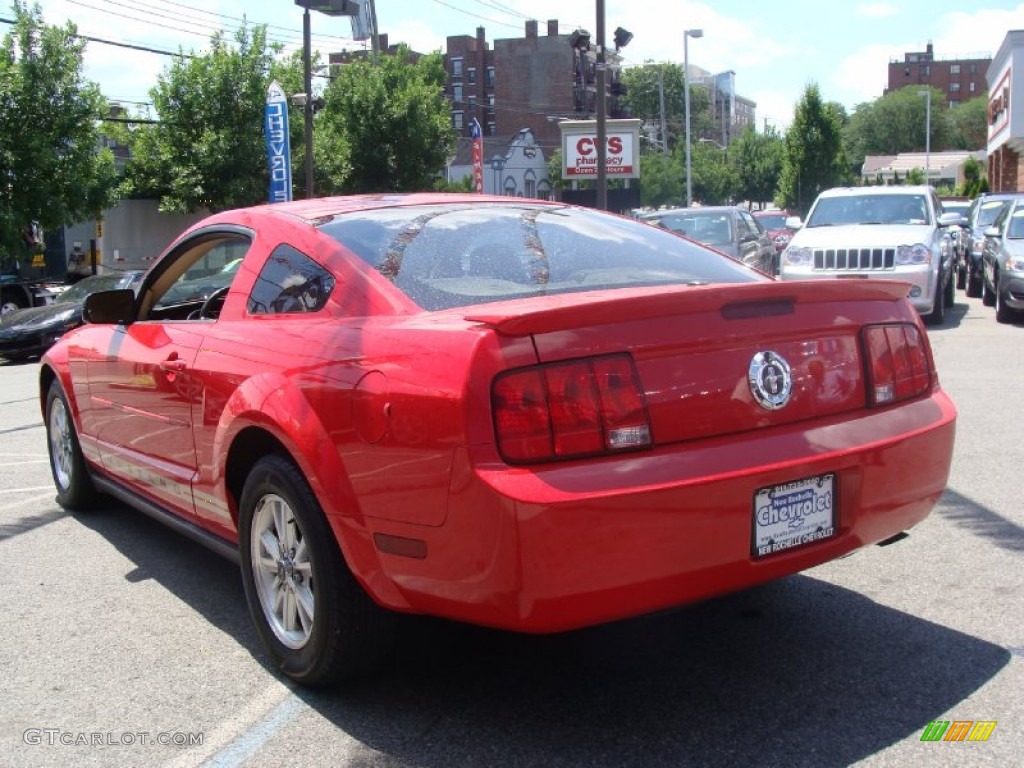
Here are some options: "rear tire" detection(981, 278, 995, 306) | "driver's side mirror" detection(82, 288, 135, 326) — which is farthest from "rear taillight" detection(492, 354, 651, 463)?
"rear tire" detection(981, 278, 995, 306)

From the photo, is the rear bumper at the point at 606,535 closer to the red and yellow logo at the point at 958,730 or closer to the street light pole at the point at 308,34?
the red and yellow logo at the point at 958,730

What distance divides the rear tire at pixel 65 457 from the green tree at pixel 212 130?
24.5 metres

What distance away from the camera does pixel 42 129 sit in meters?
20.5

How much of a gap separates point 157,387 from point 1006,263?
1277 cm

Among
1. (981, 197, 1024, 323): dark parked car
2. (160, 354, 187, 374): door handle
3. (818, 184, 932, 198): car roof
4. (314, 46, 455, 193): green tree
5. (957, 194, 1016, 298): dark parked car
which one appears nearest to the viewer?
(160, 354, 187, 374): door handle

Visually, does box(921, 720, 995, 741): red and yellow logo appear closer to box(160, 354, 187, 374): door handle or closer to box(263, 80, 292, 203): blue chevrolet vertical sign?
box(160, 354, 187, 374): door handle

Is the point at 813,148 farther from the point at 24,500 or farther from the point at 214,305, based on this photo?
the point at 214,305

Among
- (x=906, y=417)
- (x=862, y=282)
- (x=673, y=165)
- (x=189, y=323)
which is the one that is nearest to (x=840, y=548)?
(x=906, y=417)

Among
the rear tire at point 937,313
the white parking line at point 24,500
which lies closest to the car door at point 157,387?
the white parking line at point 24,500

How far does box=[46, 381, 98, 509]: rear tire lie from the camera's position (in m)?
5.81

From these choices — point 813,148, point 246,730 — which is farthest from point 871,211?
point 813,148

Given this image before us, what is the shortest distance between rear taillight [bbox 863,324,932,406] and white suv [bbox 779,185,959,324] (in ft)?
29.6

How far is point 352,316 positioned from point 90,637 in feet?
5.89

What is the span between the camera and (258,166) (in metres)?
30.3
